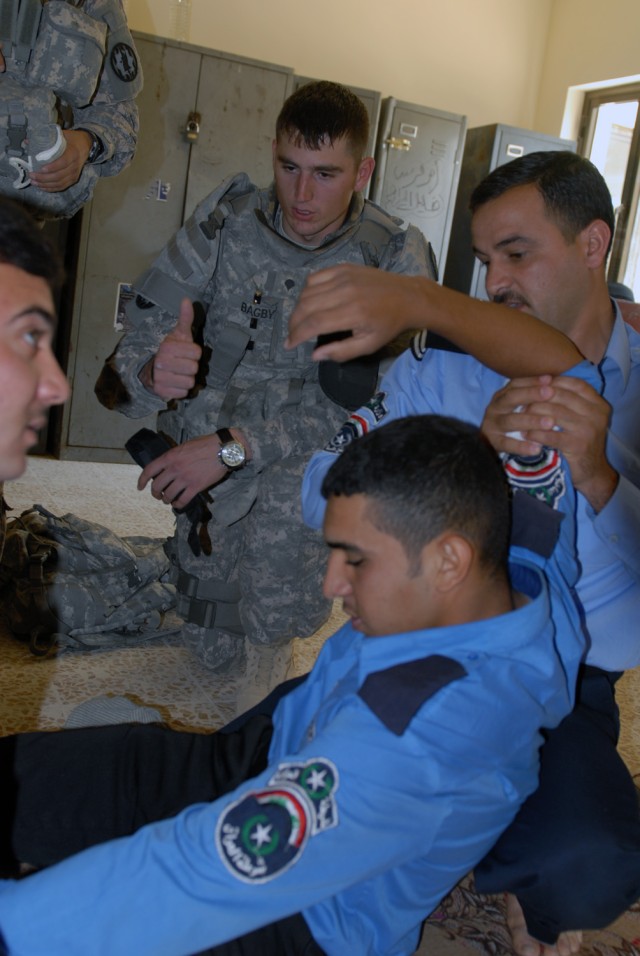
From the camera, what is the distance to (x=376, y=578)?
111 cm

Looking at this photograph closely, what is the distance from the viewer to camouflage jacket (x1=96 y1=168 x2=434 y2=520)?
240 cm

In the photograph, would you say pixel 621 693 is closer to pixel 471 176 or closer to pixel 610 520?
pixel 610 520

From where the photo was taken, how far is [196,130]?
4781 millimetres

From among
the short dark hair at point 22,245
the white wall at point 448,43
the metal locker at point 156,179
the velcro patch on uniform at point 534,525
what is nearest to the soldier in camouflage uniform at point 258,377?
the velcro patch on uniform at point 534,525

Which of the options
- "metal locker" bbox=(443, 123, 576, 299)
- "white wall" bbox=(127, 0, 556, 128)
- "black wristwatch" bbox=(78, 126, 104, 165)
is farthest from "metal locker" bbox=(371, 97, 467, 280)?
"black wristwatch" bbox=(78, 126, 104, 165)

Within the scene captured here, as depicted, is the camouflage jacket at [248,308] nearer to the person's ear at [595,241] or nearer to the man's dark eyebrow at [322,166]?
the man's dark eyebrow at [322,166]

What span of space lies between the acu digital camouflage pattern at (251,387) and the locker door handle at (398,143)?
3081 mm

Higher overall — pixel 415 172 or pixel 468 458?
pixel 415 172

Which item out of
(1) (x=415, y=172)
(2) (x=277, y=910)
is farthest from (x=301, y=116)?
(1) (x=415, y=172)

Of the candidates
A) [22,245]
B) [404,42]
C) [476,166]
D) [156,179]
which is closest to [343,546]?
[22,245]

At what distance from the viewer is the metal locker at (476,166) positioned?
5672mm

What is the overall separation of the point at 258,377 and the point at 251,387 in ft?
0.13

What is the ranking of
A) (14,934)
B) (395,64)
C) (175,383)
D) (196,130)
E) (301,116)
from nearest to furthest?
(14,934) < (175,383) < (301,116) < (196,130) < (395,64)

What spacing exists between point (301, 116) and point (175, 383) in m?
0.80
